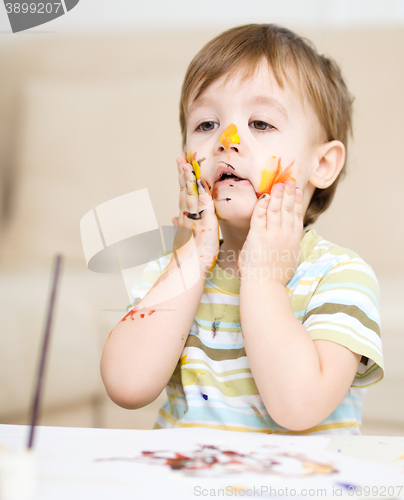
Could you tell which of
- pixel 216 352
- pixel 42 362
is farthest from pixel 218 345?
pixel 42 362

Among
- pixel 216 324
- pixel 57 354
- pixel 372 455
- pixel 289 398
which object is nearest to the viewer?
pixel 372 455

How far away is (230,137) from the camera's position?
0.75m

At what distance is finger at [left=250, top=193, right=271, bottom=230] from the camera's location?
75 centimetres

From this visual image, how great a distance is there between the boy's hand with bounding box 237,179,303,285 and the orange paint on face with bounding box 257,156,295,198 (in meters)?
0.01

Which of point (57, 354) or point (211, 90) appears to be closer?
point (211, 90)

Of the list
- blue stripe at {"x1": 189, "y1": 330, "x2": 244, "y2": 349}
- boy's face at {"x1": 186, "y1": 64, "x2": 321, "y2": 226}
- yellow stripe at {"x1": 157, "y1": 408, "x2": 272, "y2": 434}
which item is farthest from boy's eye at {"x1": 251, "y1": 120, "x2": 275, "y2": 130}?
yellow stripe at {"x1": 157, "y1": 408, "x2": 272, "y2": 434}

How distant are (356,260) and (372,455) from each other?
0.37 meters

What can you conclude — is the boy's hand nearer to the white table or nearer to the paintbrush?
the white table

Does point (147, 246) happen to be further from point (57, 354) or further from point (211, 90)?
point (57, 354)

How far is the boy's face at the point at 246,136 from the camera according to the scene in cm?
76

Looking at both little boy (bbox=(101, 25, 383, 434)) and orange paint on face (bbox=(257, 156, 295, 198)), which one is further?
orange paint on face (bbox=(257, 156, 295, 198))

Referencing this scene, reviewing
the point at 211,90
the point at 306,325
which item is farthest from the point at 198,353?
the point at 211,90

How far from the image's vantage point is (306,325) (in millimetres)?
672

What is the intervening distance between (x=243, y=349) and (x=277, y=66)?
494 millimetres
